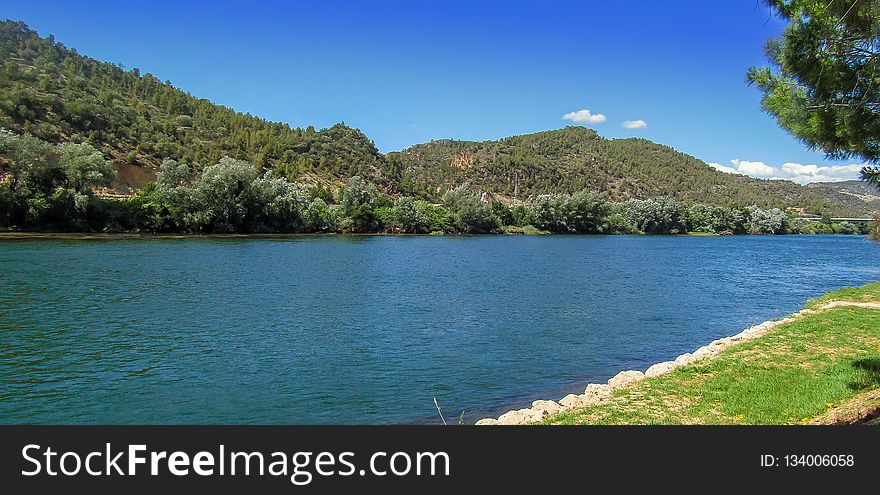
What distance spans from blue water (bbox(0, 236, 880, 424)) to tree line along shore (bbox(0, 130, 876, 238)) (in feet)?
77.5

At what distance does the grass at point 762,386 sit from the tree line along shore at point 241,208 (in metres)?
76.0

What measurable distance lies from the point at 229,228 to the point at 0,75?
85.4 meters

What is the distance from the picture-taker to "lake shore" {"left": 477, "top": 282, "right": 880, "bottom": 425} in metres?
10.6

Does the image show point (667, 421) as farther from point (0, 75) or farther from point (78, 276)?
point (0, 75)

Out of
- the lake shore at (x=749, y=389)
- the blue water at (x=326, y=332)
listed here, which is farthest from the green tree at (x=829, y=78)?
the blue water at (x=326, y=332)

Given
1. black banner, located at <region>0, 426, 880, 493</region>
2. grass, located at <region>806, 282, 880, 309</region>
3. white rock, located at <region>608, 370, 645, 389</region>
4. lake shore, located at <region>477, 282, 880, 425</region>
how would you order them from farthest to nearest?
1. grass, located at <region>806, 282, 880, 309</region>
2. white rock, located at <region>608, 370, 645, 389</region>
3. lake shore, located at <region>477, 282, 880, 425</region>
4. black banner, located at <region>0, 426, 880, 493</region>

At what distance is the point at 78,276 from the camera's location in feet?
119

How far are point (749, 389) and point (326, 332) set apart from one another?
1639cm

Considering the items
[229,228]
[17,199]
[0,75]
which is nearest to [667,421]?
[17,199]

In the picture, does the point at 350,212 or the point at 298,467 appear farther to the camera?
the point at 350,212

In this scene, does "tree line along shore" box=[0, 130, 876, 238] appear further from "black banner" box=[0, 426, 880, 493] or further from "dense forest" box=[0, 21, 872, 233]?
"black banner" box=[0, 426, 880, 493]

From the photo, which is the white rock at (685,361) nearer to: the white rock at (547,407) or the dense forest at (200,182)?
the white rock at (547,407)

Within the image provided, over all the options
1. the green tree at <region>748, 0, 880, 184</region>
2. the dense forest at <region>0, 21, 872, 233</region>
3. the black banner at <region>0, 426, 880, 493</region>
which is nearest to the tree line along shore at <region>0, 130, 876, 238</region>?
the dense forest at <region>0, 21, 872, 233</region>

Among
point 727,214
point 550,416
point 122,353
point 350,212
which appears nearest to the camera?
point 550,416
